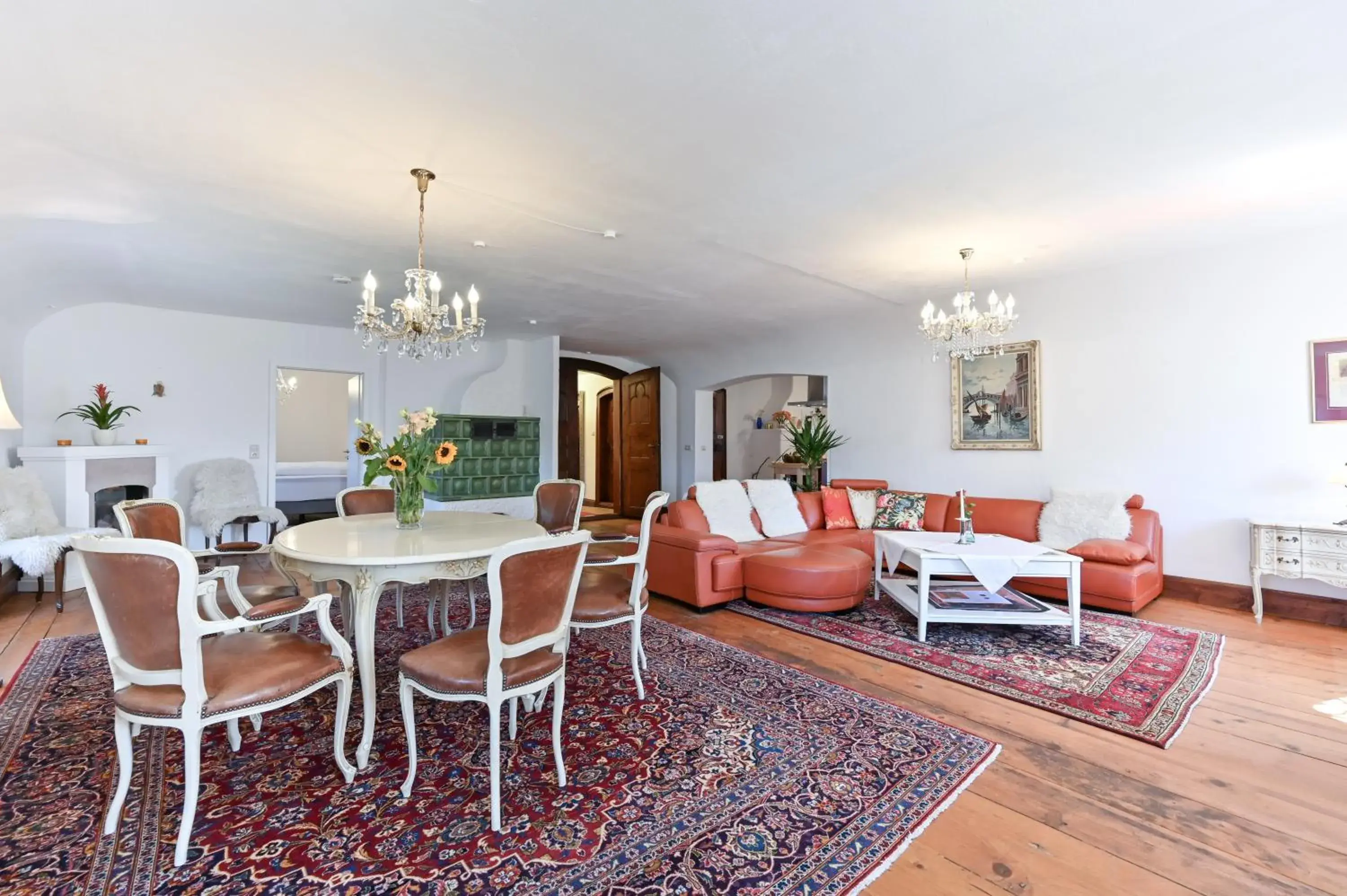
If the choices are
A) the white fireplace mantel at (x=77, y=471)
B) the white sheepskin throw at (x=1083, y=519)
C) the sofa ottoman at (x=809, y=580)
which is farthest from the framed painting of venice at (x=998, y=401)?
the white fireplace mantel at (x=77, y=471)

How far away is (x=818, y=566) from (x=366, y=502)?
10.2 feet

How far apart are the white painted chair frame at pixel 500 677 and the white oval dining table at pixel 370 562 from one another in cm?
20

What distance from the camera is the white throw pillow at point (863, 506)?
217 inches

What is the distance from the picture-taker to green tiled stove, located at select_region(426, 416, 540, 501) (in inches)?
272

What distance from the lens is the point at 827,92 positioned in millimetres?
2248

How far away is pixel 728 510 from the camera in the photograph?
4.97 meters

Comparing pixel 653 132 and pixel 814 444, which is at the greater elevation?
pixel 653 132

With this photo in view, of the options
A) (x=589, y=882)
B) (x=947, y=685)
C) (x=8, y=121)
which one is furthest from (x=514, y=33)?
(x=947, y=685)

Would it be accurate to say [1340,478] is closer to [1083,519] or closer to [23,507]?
[1083,519]

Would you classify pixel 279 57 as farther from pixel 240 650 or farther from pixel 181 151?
pixel 240 650

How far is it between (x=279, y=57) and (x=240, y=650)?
204cm

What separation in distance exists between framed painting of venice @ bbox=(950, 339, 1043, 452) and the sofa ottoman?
6.92 ft

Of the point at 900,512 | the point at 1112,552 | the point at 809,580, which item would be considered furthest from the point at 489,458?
the point at 1112,552

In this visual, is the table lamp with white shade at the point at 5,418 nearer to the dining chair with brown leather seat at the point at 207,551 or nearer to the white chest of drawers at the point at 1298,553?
the dining chair with brown leather seat at the point at 207,551
